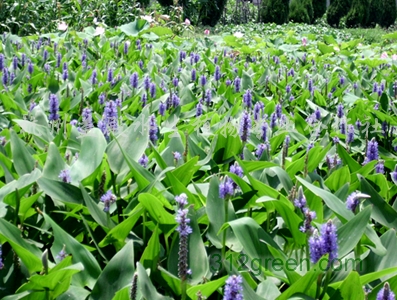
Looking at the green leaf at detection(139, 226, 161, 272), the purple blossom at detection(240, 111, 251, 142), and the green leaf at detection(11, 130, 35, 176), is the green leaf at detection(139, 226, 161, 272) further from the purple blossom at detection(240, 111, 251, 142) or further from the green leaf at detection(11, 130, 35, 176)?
the purple blossom at detection(240, 111, 251, 142)

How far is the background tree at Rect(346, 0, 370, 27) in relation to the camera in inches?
974

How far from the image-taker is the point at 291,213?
1.39 meters

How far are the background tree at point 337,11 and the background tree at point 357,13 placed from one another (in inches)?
29.9

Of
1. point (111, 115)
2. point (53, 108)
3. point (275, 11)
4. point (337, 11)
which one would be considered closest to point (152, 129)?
point (111, 115)

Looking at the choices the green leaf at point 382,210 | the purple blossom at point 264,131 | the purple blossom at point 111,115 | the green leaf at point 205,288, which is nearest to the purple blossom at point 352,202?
the green leaf at point 382,210

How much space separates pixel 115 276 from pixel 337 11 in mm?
26874

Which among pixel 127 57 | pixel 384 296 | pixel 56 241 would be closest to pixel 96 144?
pixel 56 241

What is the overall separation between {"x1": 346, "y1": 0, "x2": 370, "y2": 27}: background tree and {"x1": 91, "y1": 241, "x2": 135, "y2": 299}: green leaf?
25.2 meters

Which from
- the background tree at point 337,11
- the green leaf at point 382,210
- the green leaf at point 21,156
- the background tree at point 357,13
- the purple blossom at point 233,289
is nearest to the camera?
the purple blossom at point 233,289

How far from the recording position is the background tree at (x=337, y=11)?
26.1 m

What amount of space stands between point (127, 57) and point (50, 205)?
321 centimetres

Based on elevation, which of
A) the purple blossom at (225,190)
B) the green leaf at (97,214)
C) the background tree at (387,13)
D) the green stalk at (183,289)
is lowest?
the background tree at (387,13)

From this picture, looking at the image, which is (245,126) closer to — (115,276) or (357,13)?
(115,276)

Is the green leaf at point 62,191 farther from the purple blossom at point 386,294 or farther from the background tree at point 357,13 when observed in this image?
the background tree at point 357,13
